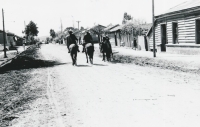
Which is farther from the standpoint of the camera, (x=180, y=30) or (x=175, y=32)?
(x=175, y=32)

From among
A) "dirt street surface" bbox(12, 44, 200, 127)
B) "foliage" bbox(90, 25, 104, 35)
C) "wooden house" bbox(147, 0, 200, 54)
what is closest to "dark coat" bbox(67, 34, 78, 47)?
"dirt street surface" bbox(12, 44, 200, 127)

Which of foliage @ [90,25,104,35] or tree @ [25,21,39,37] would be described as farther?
tree @ [25,21,39,37]

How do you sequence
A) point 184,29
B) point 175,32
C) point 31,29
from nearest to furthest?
point 184,29 < point 175,32 < point 31,29

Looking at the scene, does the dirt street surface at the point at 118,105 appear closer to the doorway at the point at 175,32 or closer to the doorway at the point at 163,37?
the doorway at the point at 175,32

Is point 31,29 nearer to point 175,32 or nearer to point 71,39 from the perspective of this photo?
point 175,32

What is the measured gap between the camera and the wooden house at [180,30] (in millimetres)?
19047

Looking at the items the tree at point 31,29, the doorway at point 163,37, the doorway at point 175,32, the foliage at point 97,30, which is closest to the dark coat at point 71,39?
the doorway at point 175,32

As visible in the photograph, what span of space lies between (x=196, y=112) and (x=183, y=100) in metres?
0.96

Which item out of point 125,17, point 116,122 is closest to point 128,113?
point 116,122

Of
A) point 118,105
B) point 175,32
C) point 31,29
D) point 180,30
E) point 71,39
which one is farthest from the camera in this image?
point 31,29

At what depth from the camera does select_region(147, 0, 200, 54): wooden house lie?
19.0m

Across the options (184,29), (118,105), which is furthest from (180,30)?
(118,105)

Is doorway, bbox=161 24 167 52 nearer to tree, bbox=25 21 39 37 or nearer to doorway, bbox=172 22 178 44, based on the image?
doorway, bbox=172 22 178 44

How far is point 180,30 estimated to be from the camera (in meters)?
20.9
